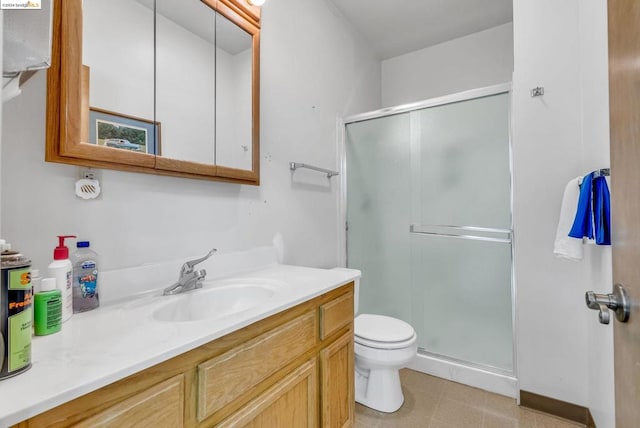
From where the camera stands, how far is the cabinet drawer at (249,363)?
774 mm

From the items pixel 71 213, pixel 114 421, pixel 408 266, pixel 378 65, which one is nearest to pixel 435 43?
pixel 378 65

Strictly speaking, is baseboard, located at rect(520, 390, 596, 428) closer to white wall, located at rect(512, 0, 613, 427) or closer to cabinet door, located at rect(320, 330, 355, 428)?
white wall, located at rect(512, 0, 613, 427)

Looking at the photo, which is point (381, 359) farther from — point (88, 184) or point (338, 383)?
point (88, 184)

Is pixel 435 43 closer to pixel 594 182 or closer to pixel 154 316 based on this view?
pixel 594 182

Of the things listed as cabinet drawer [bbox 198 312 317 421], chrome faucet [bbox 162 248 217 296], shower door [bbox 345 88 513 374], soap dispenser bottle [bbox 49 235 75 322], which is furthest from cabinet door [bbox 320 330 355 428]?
shower door [bbox 345 88 513 374]

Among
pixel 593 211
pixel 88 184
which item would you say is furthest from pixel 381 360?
pixel 88 184

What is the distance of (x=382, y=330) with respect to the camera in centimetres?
178

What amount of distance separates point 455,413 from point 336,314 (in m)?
1.04

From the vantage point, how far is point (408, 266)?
2.31 m

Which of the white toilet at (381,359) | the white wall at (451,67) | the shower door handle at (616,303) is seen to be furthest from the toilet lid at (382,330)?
the white wall at (451,67)

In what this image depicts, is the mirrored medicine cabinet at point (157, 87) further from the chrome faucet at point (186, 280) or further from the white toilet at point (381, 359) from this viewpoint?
the white toilet at point (381, 359)

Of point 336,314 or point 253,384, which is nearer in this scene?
point 253,384

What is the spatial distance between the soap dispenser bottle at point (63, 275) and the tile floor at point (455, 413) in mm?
1474

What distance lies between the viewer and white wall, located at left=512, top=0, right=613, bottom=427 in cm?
161
